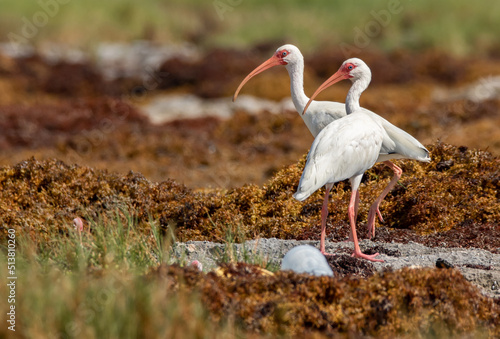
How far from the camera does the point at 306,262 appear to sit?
525cm

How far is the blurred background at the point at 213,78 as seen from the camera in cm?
1692

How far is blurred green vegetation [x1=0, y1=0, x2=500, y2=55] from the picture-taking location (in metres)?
36.6

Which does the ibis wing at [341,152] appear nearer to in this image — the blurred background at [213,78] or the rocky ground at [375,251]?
the rocky ground at [375,251]

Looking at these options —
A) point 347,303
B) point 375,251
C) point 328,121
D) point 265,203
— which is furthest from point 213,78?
point 347,303

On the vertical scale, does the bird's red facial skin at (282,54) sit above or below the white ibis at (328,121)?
above

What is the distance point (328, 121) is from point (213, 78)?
67.2 ft

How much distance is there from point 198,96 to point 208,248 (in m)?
20.6

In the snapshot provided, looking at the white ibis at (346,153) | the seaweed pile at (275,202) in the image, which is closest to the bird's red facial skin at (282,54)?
the seaweed pile at (275,202)

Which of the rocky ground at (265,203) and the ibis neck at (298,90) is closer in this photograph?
the rocky ground at (265,203)

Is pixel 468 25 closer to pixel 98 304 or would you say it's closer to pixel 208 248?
pixel 208 248

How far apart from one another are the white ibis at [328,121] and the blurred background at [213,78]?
207 centimetres

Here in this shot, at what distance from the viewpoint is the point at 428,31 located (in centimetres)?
3662

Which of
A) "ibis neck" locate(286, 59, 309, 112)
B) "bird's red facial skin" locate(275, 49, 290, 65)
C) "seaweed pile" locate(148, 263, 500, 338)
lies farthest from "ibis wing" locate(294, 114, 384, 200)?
"bird's red facial skin" locate(275, 49, 290, 65)

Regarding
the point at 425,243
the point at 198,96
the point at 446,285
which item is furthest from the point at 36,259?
the point at 198,96
